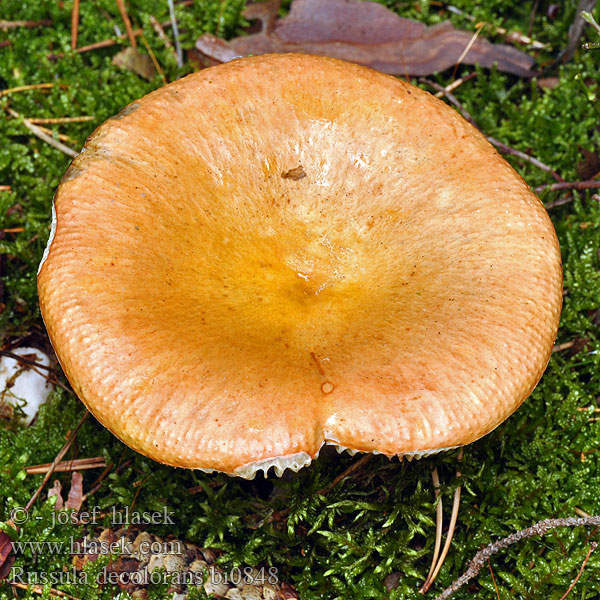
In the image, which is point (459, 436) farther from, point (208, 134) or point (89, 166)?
point (89, 166)

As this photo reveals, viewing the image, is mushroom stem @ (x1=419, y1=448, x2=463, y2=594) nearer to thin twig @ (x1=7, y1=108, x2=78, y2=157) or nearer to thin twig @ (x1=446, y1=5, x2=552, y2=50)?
thin twig @ (x1=7, y1=108, x2=78, y2=157)

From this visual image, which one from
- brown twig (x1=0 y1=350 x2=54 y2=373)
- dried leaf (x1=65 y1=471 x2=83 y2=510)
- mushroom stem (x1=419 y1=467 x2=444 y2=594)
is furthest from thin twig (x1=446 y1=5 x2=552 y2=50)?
dried leaf (x1=65 y1=471 x2=83 y2=510)

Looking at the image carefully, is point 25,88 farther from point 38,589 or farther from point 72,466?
point 38,589

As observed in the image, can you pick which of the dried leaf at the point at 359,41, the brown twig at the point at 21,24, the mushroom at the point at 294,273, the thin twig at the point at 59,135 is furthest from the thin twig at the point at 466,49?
the brown twig at the point at 21,24

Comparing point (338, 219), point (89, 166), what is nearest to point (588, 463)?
point (338, 219)

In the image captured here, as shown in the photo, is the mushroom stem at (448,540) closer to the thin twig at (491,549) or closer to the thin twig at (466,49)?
the thin twig at (491,549)
